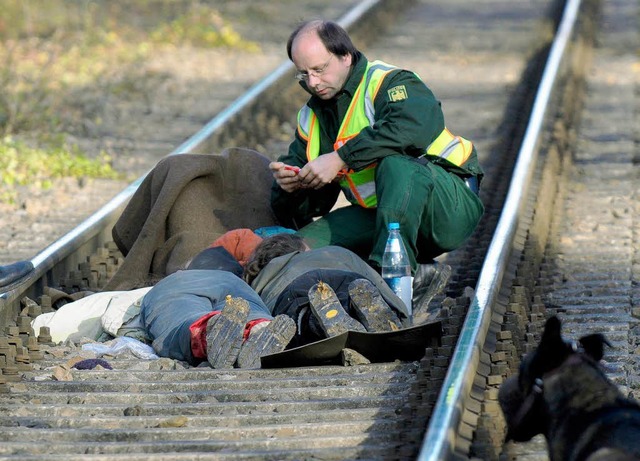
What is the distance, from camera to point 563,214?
9.23m

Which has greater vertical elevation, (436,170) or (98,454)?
(436,170)

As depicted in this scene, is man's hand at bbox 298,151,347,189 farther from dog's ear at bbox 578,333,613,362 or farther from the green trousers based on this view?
dog's ear at bbox 578,333,613,362

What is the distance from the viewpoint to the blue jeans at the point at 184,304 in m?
6.11

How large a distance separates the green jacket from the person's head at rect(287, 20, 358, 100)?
8 centimetres

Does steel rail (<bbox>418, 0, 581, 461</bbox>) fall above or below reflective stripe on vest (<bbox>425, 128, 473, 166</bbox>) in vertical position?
below

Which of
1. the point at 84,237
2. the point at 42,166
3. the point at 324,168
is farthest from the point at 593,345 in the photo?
the point at 42,166

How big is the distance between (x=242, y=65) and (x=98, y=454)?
1036 cm

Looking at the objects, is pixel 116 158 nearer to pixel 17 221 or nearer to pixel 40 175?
pixel 40 175

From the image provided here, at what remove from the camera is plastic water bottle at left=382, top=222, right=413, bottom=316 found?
22.2ft

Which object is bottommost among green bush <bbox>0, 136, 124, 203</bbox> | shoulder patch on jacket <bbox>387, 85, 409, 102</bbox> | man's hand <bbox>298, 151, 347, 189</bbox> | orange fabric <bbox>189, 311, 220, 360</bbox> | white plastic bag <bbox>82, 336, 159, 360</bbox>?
white plastic bag <bbox>82, 336, 159, 360</bbox>

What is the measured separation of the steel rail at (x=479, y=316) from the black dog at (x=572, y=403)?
30 centimetres

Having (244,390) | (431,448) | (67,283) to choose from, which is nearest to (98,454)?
(244,390)

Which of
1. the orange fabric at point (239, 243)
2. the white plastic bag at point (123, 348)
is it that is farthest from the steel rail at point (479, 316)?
the white plastic bag at point (123, 348)

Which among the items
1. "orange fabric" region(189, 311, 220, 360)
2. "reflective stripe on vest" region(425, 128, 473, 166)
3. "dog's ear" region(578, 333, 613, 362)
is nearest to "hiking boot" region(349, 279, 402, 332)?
"orange fabric" region(189, 311, 220, 360)
